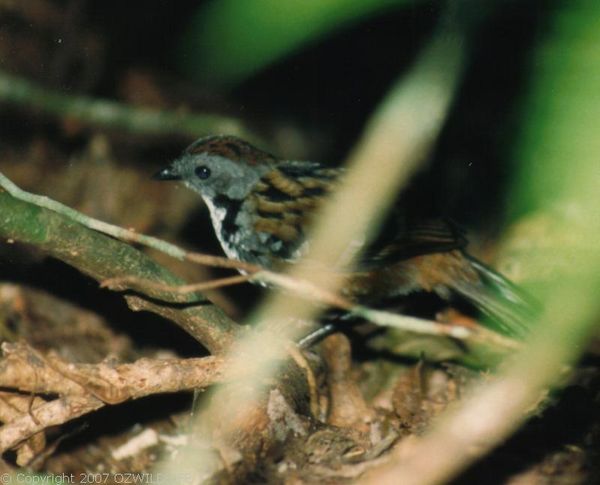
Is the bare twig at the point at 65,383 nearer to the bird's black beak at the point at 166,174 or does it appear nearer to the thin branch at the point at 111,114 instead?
the bird's black beak at the point at 166,174

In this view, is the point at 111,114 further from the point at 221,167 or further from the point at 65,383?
the point at 65,383

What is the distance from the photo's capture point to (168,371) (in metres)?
3.46

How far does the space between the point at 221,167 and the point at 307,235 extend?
2.96 ft

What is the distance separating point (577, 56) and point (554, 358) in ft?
2.80

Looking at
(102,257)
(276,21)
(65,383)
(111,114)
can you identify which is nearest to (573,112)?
(276,21)

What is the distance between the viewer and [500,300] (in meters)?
4.62

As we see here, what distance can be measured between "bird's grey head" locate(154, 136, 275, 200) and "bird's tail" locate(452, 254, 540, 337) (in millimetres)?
1561

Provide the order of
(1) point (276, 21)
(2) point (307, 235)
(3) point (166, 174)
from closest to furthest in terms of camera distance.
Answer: (1) point (276, 21)
(2) point (307, 235)
(3) point (166, 174)

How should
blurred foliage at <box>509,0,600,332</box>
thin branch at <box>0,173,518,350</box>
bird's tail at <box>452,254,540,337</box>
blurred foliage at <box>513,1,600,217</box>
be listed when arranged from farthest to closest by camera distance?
bird's tail at <box>452,254,540,337</box>
thin branch at <box>0,173,518,350</box>
blurred foliage at <box>513,1,600,217</box>
blurred foliage at <box>509,0,600,332</box>

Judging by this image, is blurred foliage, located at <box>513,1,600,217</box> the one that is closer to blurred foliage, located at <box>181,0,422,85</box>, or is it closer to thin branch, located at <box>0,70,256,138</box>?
blurred foliage, located at <box>181,0,422,85</box>

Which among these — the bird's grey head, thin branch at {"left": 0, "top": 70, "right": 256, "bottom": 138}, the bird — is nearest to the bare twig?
the bird

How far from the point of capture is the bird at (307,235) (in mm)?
4602

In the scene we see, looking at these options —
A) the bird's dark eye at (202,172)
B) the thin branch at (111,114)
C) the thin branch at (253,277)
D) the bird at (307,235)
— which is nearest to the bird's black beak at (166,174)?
the bird at (307,235)

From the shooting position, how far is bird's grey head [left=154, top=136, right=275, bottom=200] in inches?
199
